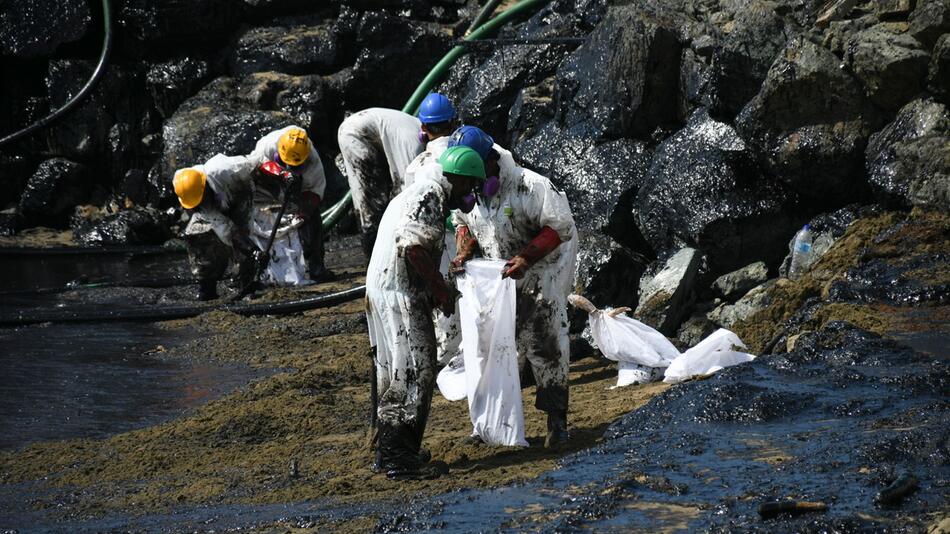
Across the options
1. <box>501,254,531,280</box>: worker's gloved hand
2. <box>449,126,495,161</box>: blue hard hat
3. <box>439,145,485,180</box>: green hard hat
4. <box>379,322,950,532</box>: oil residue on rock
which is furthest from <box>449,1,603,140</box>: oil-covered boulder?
<box>439,145,485,180</box>: green hard hat

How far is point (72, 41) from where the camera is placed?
17.9 m

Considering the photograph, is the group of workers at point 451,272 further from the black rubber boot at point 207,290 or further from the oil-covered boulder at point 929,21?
the black rubber boot at point 207,290

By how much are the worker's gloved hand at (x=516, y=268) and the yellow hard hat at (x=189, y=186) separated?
6021 millimetres

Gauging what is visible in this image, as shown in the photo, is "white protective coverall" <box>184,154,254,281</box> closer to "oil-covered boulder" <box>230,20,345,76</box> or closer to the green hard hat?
"oil-covered boulder" <box>230,20,345,76</box>

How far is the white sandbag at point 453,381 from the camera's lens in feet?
26.3

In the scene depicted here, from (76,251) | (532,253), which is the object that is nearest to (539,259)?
(532,253)

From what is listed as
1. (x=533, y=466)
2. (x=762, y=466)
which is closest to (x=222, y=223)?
(x=533, y=466)

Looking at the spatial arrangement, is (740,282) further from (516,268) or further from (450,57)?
(450,57)

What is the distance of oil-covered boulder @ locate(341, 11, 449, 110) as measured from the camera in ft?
54.4

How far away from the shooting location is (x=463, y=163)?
599cm

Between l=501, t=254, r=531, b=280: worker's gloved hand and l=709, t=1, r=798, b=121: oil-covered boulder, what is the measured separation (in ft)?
16.6

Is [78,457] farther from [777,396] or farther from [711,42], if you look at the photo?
[711,42]

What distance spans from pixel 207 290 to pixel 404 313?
6.81 meters

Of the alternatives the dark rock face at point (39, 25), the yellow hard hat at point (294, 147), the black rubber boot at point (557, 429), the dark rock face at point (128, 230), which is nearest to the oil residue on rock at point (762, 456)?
the black rubber boot at point (557, 429)
